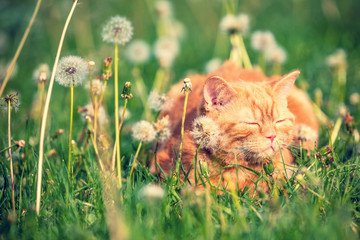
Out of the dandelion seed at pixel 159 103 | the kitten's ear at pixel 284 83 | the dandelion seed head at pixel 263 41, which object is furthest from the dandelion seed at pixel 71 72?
the dandelion seed head at pixel 263 41

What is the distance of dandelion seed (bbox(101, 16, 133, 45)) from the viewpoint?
5.64 feet

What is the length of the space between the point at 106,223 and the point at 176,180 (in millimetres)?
427

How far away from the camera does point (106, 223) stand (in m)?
1.49

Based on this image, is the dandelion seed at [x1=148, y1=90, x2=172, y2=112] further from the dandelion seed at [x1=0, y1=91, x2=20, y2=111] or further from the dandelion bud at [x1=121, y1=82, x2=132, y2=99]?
the dandelion seed at [x1=0, y1=91, x2=20, y2=111]

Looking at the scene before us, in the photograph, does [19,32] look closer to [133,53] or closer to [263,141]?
[133,53]

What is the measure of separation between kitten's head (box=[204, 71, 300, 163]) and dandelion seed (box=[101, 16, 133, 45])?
475 mm

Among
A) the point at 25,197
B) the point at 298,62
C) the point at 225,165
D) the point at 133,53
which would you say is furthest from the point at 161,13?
the point at 25,197

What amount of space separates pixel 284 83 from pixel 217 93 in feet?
1.54

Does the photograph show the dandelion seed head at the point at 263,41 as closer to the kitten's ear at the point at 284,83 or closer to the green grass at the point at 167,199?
the green grass at the point at 167,199

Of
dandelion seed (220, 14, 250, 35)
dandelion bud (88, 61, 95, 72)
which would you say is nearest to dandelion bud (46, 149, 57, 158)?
dandelion bud (88, 61, 95, 72)

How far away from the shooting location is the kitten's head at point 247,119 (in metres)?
1.84

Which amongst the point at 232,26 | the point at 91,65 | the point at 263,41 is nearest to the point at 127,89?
the point at 91,65

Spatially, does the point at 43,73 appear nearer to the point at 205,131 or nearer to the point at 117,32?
the point at 117,32

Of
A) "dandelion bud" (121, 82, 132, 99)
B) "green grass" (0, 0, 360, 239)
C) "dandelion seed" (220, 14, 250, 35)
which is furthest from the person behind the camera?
"dandelion seed" (220, 14, 250, 35)
